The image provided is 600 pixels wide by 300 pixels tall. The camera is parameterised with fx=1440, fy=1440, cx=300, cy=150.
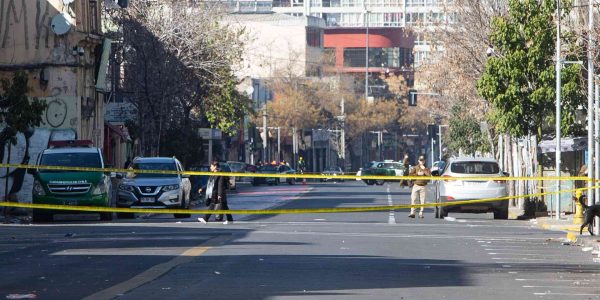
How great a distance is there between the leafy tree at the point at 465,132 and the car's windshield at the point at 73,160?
119 feet

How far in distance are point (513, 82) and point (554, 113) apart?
180 cm

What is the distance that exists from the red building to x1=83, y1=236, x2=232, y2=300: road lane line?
145m

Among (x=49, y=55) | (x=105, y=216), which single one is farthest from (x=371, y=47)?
(x=105, y=216)

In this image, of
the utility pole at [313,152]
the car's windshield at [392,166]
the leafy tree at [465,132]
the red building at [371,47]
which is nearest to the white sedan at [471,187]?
the leafy tree at [465,132]

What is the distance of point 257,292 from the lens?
682 inches

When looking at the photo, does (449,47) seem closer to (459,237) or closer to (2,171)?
(2,171)

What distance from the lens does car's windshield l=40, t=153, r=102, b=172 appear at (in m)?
38.2

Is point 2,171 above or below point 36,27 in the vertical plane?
below

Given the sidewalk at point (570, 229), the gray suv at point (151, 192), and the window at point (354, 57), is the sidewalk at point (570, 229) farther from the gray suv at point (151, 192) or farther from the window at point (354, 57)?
the window at point (354, 57)

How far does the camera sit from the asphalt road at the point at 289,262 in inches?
696

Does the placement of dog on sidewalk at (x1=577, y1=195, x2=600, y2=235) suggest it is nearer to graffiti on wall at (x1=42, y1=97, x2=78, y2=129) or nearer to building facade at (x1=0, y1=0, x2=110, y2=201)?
building facade at (x1=0, y1=0, x2=110, y2=201)

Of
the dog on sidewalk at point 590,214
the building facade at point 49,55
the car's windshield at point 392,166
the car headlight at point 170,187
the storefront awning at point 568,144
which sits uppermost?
the building facade at point 49,55

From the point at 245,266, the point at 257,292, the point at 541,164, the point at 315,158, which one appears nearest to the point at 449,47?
the point at 541,164

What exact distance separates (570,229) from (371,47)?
136967 mm
